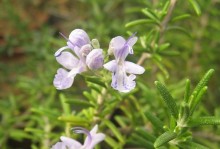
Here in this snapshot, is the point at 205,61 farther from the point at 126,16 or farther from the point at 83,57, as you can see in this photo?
the point at 83,57

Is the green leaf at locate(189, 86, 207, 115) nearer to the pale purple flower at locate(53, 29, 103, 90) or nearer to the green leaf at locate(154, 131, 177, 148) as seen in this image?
the green leaf at locate(154, 131, 177, 148)

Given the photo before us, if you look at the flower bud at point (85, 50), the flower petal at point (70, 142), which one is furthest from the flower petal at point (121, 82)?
the flower petal at point (70, 142)

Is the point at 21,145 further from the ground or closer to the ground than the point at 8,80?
closer to the ground

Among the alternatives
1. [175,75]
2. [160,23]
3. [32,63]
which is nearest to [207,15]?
[175,75]

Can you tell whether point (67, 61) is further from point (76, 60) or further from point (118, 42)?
point (118, 42)

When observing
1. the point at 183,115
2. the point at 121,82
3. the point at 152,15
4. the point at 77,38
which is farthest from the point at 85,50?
the point at 152,15

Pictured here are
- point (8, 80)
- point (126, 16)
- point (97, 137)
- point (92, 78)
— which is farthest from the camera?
point (126, 16)
